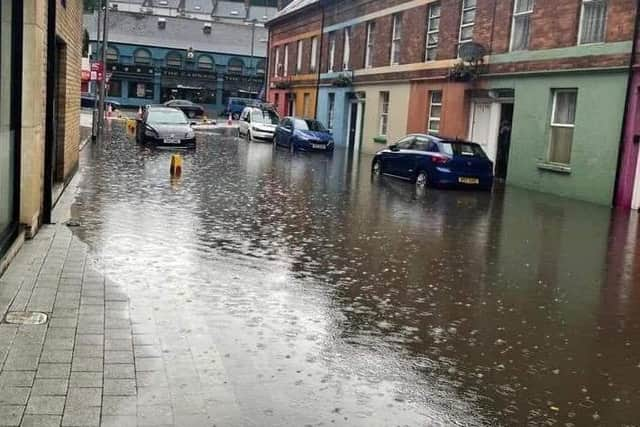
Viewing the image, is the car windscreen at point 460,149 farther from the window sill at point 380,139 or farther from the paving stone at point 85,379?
the paving stone at point 85,379

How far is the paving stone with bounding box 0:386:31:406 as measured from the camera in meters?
4.19

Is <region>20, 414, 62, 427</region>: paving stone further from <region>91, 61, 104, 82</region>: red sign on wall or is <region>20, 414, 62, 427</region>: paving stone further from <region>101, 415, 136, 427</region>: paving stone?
<region>91, 61, 104, 82</region>: red sign on wall

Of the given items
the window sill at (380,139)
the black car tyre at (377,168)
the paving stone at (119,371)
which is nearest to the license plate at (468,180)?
the black car tyre at (377,168)

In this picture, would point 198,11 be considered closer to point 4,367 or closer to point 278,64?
point 278,64

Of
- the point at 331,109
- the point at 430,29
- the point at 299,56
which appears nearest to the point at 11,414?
the point at 430,29

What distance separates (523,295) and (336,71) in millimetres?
30701

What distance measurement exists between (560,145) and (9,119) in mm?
15517

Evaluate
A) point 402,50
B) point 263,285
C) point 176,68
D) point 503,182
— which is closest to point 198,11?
point 176,68

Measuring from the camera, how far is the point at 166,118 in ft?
94.1

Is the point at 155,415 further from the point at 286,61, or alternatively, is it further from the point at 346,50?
the point at 286,61

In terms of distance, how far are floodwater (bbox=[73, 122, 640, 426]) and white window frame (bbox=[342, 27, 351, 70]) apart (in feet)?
72.8

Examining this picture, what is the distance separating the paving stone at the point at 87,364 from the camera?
4.77 meters

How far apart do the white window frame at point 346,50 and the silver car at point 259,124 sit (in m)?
4.49

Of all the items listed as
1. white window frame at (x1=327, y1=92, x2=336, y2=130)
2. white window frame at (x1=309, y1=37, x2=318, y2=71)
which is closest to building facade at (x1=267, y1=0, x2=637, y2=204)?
white window frame at (x1=327, y1=92, x2=336, y2=130)
